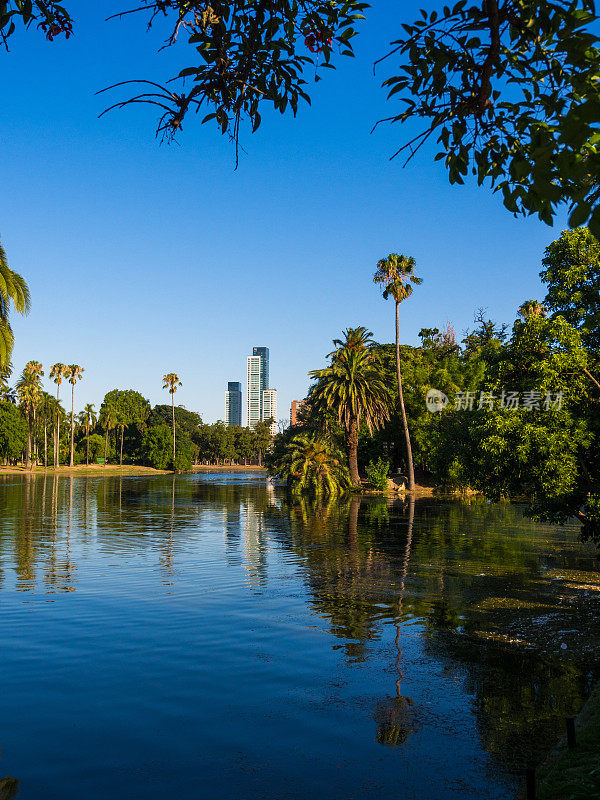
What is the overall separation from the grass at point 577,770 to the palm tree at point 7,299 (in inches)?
1044

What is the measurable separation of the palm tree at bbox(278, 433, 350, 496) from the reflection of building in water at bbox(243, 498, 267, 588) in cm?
1575

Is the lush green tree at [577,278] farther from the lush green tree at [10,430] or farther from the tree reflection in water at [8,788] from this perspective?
the lush green tree at [10,430]

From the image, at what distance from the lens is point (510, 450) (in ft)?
52.4

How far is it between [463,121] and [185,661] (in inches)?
365

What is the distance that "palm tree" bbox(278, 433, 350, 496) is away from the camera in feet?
184

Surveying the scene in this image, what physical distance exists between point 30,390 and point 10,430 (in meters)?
9.36

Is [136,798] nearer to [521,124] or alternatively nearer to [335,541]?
[521,124]

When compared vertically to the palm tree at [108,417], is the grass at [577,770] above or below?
below

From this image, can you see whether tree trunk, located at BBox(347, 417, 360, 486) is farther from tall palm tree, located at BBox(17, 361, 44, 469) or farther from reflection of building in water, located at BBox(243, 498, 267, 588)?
tall palm tree, located at BBox(17, 361, 44, 469)

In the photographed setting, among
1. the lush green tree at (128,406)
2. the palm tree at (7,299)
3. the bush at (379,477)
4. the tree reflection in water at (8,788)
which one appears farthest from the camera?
the lush green tree at (128,406)

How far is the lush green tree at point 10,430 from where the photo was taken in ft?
310

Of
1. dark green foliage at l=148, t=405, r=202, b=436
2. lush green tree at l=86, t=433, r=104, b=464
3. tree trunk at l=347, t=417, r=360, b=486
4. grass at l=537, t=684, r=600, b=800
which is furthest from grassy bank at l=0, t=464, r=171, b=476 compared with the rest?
grass at l=537, t=684, r=600, b=800

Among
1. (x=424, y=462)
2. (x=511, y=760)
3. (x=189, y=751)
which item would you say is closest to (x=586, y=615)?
(x=511, y=760)

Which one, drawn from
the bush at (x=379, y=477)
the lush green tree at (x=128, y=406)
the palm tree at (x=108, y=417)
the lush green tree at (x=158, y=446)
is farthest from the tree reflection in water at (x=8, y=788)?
the lush green tree at (x=128, y=406)
